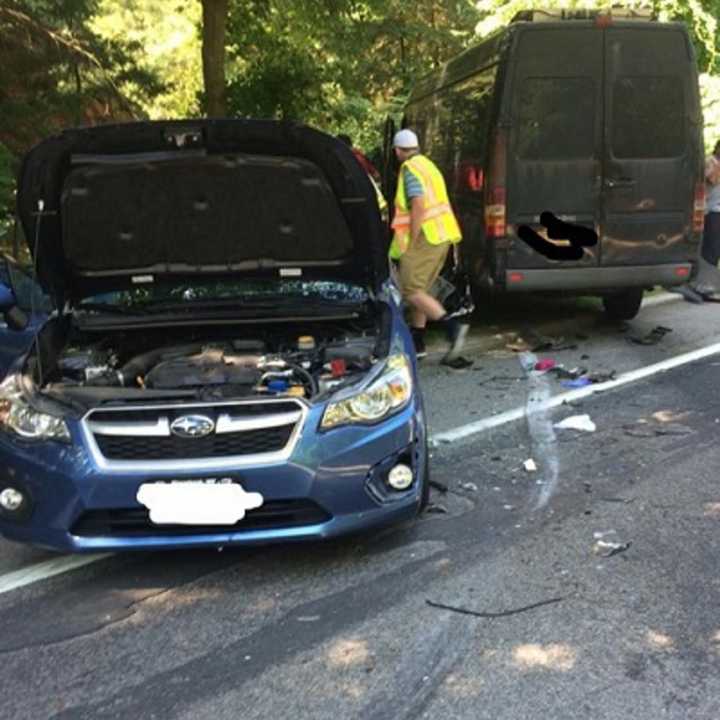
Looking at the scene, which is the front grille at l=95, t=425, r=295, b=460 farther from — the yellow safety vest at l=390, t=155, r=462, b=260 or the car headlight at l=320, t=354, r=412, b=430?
the yellow safety vest at l=390, t=155, r=462, b=260

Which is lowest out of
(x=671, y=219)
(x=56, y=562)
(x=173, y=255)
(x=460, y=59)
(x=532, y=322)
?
(x=532, y=322)

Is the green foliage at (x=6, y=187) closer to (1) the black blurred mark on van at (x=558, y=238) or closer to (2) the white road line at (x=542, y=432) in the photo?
(1) the black blurred mark on van at (x=558, y=238)

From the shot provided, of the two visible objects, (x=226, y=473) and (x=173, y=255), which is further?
(x=173, y=255)

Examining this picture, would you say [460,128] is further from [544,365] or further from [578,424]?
[578,424]

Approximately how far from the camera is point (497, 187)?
7.99 m

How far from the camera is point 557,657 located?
322cm

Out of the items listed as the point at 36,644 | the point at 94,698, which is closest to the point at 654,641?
the point at 94,698

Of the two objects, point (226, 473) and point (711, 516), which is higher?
point (226, 473)

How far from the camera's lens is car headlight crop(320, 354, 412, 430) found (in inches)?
150

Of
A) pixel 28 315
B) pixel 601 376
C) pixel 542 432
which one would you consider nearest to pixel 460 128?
pixel 601 376

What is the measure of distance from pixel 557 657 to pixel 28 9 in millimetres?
11598

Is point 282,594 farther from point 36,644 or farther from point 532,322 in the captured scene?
point 532,322

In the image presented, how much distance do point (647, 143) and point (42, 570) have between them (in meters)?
6.17

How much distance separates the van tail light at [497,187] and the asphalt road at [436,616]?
3182mm
